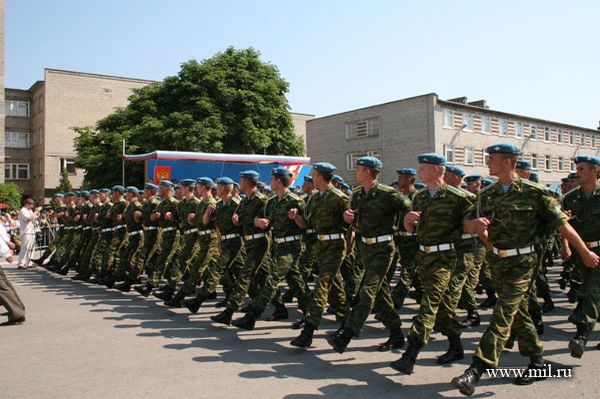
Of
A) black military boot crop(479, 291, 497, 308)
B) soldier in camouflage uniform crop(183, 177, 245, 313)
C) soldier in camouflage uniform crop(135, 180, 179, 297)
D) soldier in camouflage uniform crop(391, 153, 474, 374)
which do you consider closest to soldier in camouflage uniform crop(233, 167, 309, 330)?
soldier in camouflage uniform crop(183, 177, 245, 313)

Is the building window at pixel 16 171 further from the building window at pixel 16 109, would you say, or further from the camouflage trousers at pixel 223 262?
the camouflage trousers at pixel 223 262

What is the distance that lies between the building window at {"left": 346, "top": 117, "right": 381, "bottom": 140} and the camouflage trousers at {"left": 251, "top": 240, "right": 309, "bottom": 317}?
3341 cm

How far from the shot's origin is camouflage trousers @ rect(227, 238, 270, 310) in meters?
6.88

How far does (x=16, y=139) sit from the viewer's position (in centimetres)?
4903

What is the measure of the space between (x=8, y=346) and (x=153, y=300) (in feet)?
11.0

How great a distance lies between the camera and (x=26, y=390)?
480 cm

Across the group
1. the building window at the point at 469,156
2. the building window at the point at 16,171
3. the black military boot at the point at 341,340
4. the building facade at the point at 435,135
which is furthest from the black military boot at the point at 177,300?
the building window at the point at 16,171

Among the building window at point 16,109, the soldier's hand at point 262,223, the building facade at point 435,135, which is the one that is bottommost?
the soldier's hand at point 262,223

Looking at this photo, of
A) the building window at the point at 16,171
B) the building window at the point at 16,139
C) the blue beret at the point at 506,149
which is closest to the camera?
the blue beret at the point at 506,149

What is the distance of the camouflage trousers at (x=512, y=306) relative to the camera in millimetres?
4477

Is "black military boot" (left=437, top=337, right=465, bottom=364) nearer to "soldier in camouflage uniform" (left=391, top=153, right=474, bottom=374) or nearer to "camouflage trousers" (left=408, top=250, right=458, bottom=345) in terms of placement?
"soldier in camouflage uniform" (left=391, top=153, right=474, bottom=374)

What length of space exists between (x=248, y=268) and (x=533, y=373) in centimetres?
366

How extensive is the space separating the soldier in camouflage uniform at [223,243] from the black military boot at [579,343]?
4522 millimetres

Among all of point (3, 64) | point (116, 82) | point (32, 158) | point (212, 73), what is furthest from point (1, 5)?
point (32, 158)
